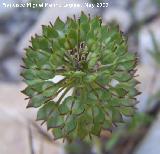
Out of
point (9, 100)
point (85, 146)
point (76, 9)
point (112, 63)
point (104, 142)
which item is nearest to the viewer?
point (112, 63)

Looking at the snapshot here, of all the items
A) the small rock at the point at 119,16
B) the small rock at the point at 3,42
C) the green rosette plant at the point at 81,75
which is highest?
the small rock at the point at 119,16

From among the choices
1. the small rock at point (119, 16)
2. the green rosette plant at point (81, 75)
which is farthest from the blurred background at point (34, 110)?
the green rosette plant at point (81, 75)

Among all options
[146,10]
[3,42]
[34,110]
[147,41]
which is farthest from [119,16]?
[34,110]

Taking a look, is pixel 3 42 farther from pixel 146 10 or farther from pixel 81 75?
pixel 81 75

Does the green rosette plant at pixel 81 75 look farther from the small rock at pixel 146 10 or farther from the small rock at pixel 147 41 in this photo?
the small rock at pixel 146 10

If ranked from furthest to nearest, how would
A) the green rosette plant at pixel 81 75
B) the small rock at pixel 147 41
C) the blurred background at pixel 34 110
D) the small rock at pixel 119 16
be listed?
the small rock at pixel 119 16
the small rock at pixel 147 41
the blurred background at pixel 34 110
the green rosette plant at pixel 81 75

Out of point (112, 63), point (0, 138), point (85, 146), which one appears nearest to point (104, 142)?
point (85, 146)

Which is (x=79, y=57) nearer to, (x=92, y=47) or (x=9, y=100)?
(x=92, y=47)
